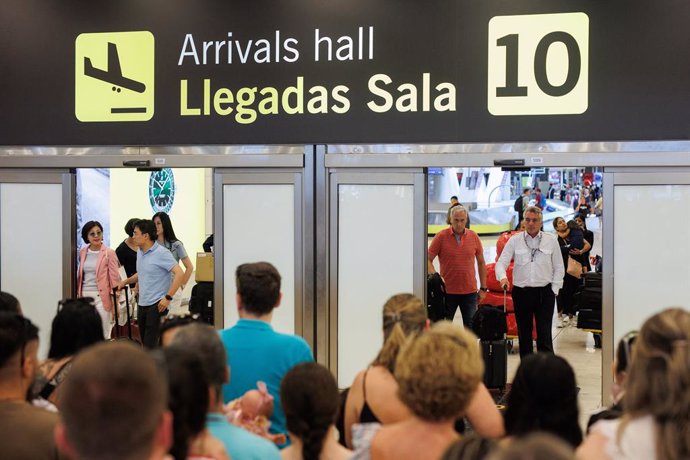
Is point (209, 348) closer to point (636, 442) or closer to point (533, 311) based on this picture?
point (636, 442)

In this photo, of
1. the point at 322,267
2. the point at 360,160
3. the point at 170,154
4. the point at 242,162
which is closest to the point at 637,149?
the point at 360,160

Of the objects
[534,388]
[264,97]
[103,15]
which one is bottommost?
[534,388]

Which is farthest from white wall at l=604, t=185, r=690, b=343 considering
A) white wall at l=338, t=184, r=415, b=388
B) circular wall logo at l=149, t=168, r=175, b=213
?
circular wall logo at l=149, t=168, r=175, b=213

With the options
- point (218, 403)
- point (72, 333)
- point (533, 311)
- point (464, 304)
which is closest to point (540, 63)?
point (533, 311)

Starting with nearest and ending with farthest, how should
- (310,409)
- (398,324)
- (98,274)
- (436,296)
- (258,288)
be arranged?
(310,409) → (398,324) → (258,288) → (98,274) → (436,296)

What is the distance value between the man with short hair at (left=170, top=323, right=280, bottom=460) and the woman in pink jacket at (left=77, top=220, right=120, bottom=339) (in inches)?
220

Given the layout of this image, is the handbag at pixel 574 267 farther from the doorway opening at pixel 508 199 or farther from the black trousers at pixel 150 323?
the black trousers at pixel 150 323

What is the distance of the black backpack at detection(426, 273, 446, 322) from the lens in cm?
871

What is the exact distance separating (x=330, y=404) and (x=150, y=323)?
5025 mm

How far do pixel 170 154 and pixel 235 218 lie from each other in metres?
0.76

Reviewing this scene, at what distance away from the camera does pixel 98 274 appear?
8117 millimetres

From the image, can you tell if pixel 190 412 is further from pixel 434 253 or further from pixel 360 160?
pixel 434 253

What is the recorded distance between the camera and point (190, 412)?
2314 mm

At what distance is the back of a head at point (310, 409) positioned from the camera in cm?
284
